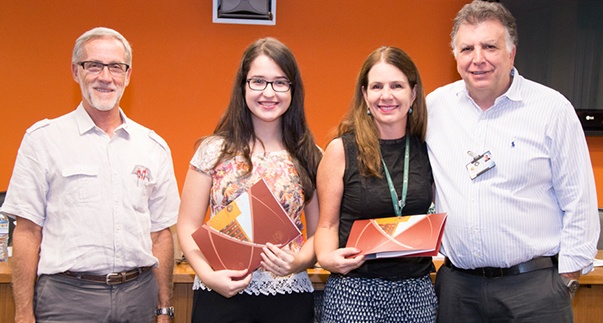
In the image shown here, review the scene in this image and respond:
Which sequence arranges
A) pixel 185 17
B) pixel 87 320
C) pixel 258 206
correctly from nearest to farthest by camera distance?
1. pixel 258 206
2. pixel 87 320
3. pixel 185 17

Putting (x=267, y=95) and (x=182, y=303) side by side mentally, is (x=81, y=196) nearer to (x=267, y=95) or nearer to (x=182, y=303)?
(x=267, y=95)

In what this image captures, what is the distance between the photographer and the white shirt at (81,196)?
7.50 feet

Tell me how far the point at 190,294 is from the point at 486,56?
1.91 m

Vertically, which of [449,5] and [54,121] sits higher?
[449,5]

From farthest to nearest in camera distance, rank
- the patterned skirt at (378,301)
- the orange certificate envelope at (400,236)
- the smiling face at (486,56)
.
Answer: the smiling face at (486,56) < the patterned skirt at (378,301) < the orange certificate envelope at (400,236)

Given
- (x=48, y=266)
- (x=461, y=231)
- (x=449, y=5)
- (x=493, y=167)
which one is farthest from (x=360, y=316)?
(x=449, y=5)

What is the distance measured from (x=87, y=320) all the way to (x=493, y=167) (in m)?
1.62

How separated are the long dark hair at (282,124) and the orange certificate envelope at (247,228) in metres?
0.16

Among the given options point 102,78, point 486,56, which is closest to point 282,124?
point 102,78

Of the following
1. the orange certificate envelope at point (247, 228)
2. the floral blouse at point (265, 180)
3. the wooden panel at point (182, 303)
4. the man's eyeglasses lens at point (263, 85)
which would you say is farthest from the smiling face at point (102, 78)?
the wooden panel at point (182, 303)

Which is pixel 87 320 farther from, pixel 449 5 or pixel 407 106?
pixel 449 5

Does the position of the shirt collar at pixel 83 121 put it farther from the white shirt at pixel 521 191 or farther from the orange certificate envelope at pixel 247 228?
the white shirt at pixel 521 191

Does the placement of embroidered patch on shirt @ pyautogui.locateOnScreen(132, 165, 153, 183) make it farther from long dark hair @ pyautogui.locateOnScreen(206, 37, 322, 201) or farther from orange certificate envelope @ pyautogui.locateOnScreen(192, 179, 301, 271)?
orange certificate envelope @ pyautogui.locateOnScreen(192, 179, 301, 271)

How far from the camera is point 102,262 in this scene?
90.8 inches
